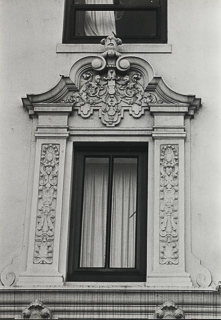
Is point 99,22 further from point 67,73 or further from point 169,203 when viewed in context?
point 169,203

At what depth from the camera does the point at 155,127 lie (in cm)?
1263

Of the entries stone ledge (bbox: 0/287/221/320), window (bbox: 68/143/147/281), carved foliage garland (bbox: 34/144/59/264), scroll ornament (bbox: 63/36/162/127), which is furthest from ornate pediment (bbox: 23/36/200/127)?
stone ledge (bbox: 0/287/221/320)

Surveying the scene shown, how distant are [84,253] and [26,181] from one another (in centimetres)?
151

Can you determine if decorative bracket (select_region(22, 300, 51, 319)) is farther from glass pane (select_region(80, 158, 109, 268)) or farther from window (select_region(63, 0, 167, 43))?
window (select_region(63, 0, 167, 43))

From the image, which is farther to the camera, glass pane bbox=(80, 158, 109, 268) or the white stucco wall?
glass pane bbox=(80, 158, 109, 268)

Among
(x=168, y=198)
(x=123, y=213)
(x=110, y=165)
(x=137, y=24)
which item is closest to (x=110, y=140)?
(x=110, y=165)

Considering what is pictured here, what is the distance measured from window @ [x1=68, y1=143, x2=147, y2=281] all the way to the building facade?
0.02 metres

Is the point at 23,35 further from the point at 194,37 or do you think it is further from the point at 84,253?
the point at 84,253

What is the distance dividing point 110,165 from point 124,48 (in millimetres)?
2188

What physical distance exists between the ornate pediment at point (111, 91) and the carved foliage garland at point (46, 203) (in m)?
0.88

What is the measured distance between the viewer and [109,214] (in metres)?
12.4

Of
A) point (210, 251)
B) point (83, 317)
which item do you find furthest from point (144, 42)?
point (83, 317)

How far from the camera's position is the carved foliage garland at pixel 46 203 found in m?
11.9

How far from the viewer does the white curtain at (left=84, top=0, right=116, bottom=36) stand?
14.0 meters
